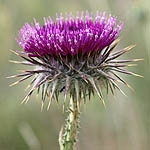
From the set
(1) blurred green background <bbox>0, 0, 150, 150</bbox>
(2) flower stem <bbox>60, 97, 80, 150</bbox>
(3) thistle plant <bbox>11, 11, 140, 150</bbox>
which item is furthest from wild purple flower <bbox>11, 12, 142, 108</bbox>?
(1) blurred green background <bbox>0, 0, 150, 150</bbox>

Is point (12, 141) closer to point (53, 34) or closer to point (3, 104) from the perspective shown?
point (3, 104)

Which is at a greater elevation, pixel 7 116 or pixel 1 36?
pixel 1 36

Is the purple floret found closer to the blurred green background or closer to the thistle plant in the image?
the thistle plant

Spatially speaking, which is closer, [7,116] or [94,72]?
[94,72]

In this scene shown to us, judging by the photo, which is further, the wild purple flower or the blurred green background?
the blurred green background

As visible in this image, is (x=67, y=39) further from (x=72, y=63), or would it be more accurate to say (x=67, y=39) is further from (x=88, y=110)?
(x=88, y=110)

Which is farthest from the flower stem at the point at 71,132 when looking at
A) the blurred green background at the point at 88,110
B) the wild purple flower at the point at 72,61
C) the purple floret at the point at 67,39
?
the blurred green background at the point at 88,110

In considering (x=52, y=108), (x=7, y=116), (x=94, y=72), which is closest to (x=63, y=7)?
(x=52, y=108)

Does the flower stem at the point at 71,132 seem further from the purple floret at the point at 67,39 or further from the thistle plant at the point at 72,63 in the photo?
the purple floret at the point at 67,39

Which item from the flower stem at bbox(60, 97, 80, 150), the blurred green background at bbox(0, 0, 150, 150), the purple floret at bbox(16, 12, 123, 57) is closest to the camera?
the purple floret at bbox(16, 12, 123, 57)
